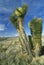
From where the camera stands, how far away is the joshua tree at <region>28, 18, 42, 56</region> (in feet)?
59.2

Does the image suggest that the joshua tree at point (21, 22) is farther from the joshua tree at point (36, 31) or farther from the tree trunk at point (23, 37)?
Result: the joshua tree at point (36, 31)

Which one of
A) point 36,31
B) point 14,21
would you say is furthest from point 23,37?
point 14,21

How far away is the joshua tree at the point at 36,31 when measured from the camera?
18047 millimetres

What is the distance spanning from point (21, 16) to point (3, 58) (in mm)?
4574

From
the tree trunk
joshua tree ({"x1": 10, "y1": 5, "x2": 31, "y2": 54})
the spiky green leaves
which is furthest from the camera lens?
the spiky green leaves

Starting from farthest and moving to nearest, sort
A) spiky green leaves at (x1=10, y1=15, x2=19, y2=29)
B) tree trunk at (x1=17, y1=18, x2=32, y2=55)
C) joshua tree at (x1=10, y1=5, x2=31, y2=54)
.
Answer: spiky green leaves at (x1=10, y1=15, x2=19, y2=29)
tree trunk at (x1=17, y1=18, x2=32, y2=55)
joshua tree at (x1=10, y1=5, x2=31, y2=54)

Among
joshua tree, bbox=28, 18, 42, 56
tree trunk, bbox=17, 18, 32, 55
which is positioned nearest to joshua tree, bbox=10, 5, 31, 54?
tree trunk, bbox=17, 18, 32, 55

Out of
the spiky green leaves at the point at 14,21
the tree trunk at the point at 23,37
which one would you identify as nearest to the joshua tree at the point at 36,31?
the tree trunk at the point at 23,37

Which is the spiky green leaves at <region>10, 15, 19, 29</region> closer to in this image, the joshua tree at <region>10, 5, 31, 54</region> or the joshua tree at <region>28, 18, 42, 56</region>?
the joshua tree at <region>10, 5, 31, 54</region>

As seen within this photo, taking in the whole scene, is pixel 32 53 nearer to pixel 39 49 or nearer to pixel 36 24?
pixel 39 49

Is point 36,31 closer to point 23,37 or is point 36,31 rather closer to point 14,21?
point 23,37

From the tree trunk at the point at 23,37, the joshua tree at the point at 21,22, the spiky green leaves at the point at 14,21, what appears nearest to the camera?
the joshua tree at the point at 21,22

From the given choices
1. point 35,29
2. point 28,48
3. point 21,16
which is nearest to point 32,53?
point 28,48

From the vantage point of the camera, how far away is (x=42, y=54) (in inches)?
752
